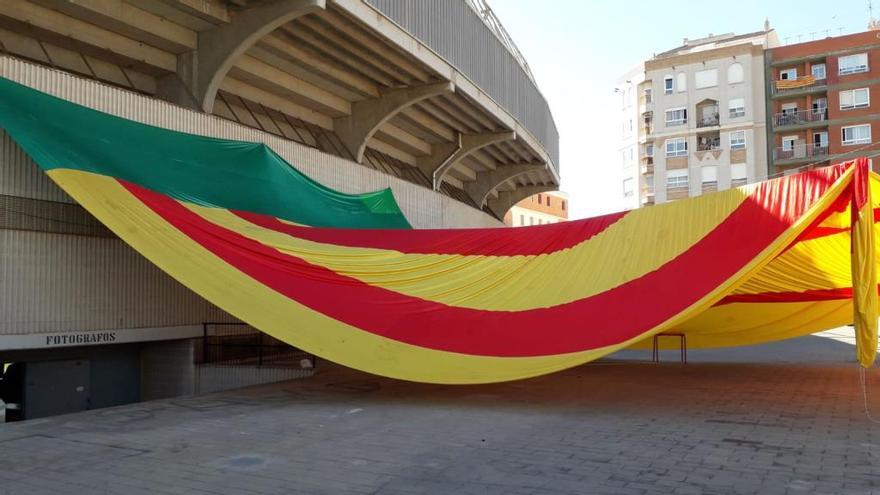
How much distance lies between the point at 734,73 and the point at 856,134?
9045mm

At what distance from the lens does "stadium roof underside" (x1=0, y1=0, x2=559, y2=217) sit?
1160cm

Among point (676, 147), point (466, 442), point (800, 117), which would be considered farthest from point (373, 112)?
point (800, 117)

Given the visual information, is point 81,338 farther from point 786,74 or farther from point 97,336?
point 786,74

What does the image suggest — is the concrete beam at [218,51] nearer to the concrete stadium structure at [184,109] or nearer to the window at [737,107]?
the concrete stadium structure at [184,109]

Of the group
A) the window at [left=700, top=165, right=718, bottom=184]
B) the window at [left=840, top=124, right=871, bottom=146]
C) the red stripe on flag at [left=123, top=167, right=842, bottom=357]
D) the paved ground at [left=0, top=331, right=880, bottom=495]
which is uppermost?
the window at [left=840, top=124, right=871, bottom=146]

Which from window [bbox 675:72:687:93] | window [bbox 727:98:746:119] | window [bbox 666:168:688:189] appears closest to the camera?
window [bbox 727:98:746:119]

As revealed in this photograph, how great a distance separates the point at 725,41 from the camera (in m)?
55.3

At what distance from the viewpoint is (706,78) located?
161 feet

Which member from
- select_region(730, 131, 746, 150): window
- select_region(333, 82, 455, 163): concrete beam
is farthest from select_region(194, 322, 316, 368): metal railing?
select_region(730, 131, 746, 150): window

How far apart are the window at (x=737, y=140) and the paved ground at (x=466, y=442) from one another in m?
41.2

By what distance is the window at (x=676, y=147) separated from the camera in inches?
1973

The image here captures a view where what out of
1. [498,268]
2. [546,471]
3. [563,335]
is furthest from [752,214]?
[546,471]

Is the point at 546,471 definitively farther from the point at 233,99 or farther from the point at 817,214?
the point at 233,99

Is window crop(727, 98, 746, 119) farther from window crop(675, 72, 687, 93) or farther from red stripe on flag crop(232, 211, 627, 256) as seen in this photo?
red stripe on flag crop(232, 211, 627, 256)
